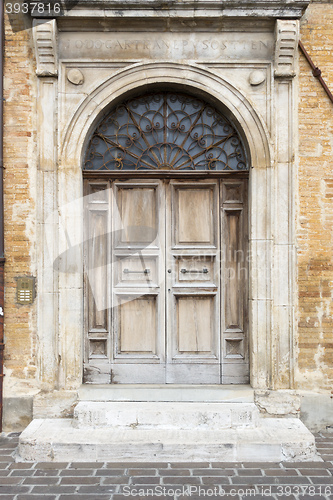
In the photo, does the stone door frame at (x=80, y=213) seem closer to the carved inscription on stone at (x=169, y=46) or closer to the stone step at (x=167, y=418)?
the carved inscription on stone at (x=169, y=46)

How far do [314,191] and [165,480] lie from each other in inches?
138

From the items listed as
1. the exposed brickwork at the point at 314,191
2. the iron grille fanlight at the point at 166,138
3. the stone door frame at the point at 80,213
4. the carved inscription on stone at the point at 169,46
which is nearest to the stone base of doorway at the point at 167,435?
the stone door frame at the point at 80,213

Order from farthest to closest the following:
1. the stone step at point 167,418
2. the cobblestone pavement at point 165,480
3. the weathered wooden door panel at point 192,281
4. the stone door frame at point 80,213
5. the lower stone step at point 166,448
A: the weathered wooden door panel at point 192,281 → the stone door frame at point 80,213 → the stone step at point 167,418 → the lower stone step at point 166,448 → the cobblestone pavement at point 165,480

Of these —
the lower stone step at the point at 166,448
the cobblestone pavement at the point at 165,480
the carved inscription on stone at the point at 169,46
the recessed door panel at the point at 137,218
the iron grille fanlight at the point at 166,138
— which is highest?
the carved inscription on stone at the point at 169,46

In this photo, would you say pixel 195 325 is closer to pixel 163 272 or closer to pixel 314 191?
pixel 163 272

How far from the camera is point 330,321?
498cm

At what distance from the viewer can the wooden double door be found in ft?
17.0

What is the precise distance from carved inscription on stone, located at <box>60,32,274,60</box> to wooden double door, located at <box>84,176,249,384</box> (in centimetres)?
147

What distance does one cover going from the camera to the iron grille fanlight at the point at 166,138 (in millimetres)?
5180

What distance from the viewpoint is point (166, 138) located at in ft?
17.0

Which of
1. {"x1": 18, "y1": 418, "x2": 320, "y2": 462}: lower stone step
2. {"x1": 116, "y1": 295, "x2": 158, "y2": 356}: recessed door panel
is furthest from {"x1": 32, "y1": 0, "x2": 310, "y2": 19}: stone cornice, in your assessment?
{"x1": 18, "y1": 418, "x2": 320, "y2": 462}: lower stone step

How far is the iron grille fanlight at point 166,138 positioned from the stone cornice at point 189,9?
2.96 ft

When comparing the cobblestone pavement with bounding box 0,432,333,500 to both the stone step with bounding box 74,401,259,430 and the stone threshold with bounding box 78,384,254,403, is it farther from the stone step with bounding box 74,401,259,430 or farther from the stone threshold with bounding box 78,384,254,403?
the stone threshold with bounding box 78,384,254,403

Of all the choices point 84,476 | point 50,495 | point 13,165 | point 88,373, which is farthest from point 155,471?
point 13,165
